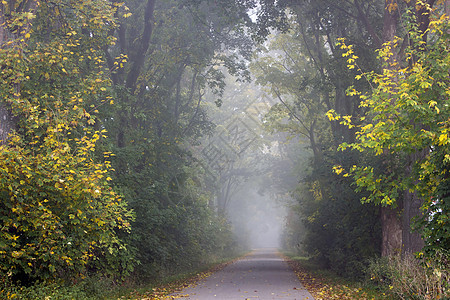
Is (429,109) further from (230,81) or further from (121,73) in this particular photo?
(230,81)

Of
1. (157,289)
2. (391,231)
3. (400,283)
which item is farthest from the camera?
(391,231)

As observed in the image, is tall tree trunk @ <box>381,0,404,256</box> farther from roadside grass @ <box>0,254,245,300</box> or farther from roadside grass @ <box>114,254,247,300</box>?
roadside grass @ <box>0,254,245,300</box>

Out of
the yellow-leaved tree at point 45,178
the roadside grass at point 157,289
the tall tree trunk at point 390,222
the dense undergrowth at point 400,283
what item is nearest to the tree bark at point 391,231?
the tall tree trunk at point 390,222

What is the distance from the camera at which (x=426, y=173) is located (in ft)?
27.6

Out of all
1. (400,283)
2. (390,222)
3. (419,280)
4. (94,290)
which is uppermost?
(390,222)

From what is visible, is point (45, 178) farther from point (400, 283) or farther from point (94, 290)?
point (400, 283)

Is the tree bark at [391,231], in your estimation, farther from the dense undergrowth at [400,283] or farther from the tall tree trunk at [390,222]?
the dense undergrowth at [400,283]

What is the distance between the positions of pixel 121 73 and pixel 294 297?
1180cm

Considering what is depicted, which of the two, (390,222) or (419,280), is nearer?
(419,280)

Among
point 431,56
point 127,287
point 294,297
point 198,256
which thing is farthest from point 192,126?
point 431,56

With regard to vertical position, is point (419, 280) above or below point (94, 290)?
above

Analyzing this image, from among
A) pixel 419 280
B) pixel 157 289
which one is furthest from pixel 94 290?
pixel 419 280

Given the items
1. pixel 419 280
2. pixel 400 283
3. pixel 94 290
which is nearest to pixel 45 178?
pixel 94 290

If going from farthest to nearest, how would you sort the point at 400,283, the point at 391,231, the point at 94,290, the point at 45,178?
1. the point at 391,231
2. the point at 94,290
3. the point at 400,283
4. the point at 45,178
